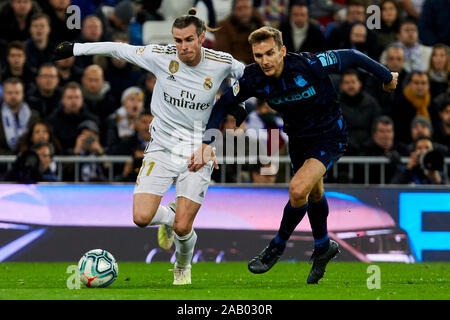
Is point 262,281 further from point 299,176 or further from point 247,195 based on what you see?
point 247,195

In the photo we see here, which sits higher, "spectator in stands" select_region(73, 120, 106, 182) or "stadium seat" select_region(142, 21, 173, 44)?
→ "stadium seat" select_region(142, 21, 173, 44)

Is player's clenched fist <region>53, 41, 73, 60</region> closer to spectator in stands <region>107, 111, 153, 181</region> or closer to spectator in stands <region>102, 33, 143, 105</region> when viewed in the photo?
spectator in stands <region>107, 111, 153, 181</region>

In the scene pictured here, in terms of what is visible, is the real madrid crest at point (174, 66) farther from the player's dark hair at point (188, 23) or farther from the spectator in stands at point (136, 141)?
the spectator in stands at point (136, 141)

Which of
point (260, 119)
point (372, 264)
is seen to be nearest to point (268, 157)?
point (260, 119)

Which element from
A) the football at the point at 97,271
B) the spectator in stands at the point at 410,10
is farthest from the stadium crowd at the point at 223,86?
the football at the point at 97,271

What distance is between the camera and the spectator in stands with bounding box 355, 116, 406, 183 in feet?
42.5

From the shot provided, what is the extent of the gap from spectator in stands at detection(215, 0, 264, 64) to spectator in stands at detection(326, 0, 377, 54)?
1199 mm

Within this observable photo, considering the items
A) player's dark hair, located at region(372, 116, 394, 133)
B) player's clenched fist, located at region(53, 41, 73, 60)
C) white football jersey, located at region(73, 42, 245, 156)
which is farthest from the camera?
player's dark hair, located at region(372, 116, 394, 133)

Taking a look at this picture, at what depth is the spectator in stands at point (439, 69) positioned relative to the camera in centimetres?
1478

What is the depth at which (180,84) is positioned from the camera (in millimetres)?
9422

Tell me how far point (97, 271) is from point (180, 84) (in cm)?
201

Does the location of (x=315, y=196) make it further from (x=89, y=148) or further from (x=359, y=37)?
(x=359, y=37)

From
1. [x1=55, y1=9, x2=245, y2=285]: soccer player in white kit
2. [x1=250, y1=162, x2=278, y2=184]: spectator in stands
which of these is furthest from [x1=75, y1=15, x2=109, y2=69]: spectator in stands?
[x1=55, y1=9, x2=245, y2=285]: soccer player in white kit

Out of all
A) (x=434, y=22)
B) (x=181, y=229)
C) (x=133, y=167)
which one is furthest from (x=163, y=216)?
(x=434, y=22)
